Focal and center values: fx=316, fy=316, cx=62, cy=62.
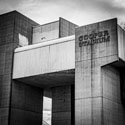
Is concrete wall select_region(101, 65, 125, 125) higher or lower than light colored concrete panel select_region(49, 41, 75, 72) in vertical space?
lower

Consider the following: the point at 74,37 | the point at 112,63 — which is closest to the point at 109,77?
the point at 112,63

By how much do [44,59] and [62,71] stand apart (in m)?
2.84

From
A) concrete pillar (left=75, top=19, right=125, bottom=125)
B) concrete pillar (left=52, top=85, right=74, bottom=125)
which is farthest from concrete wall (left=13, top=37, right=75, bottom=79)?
concrete pillar (left=52, top=85, right=74, bottom=125)

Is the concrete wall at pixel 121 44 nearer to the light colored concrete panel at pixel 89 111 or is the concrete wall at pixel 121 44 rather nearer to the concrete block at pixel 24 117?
the light colored concrete panel at pixel 89 111

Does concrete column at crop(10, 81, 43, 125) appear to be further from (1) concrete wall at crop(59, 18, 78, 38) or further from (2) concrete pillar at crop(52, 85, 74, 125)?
(1) concrete wall at crop(59, 18, 78, 38)

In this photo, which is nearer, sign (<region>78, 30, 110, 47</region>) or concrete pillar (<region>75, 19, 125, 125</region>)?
concrete pillar (<region>75, 19, 125, 125</region>)

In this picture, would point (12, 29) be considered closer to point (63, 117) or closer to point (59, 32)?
point (59, 32)

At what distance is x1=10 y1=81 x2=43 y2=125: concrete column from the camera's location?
38559 millimetres

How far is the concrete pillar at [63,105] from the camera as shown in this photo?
136ft

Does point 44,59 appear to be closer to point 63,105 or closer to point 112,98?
point 63,105

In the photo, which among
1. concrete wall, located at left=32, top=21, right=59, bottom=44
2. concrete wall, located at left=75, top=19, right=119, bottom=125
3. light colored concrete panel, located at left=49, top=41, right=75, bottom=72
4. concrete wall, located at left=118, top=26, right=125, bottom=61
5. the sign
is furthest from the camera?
concrete wall, located at left=32, top=21, right=59, bottom=44

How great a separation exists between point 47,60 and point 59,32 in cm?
718

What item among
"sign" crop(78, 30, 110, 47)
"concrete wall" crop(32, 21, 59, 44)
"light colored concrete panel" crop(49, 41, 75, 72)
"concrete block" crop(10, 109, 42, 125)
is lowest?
"concrete block" crop(10, 109, 42, 125)

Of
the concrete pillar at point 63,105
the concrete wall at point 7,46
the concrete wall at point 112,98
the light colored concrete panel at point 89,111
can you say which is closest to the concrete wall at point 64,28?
the concrete wall at point 7,46
